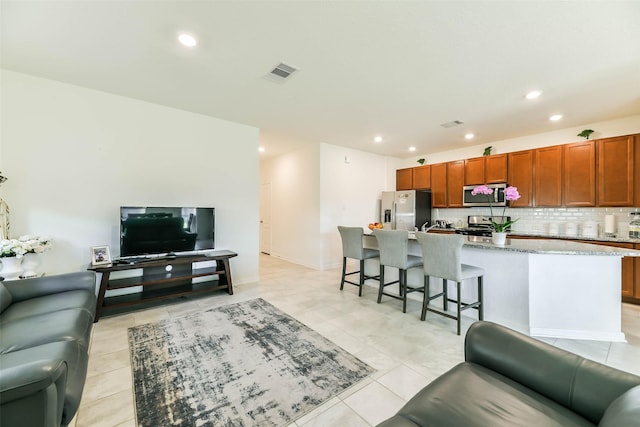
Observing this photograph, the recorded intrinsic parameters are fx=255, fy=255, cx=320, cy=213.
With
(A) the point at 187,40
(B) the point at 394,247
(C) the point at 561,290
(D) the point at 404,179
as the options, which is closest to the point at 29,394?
(A) the point at 187,40

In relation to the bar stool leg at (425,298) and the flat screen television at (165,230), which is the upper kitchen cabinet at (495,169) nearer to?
the bar stool leg at (425,298)

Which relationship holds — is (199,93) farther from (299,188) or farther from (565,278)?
(565,278)

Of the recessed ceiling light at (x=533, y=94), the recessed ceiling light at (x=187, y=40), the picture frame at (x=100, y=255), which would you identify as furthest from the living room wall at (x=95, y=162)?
the recessed ceiling light at (x=533, y=94)

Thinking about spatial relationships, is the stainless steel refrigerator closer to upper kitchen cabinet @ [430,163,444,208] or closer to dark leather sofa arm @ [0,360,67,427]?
upper kitchen cabinet @ [430,163,444,208]

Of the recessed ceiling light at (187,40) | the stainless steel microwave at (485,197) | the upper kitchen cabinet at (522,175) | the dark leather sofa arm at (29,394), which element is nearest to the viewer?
the dark leather sofa arm at (29,394)

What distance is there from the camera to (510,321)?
2707 millimetres

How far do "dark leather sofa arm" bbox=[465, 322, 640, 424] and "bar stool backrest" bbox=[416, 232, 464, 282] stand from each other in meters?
1.22

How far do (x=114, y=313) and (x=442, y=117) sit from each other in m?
5.11

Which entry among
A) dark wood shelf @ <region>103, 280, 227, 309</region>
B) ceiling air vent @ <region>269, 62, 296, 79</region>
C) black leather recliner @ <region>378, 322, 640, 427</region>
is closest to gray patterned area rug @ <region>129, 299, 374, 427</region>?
dark wood shelf @ <region>103, 280, 227, 309</region>

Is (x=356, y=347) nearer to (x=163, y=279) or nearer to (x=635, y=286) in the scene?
(x=163, y=279)

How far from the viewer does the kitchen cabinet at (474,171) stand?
16.6ft

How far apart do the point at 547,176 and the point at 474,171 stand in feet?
3.72

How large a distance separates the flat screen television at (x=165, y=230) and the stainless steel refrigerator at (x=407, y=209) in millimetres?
3954

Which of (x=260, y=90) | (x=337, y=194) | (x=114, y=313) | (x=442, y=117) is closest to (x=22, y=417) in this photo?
(x=114, y=313)
